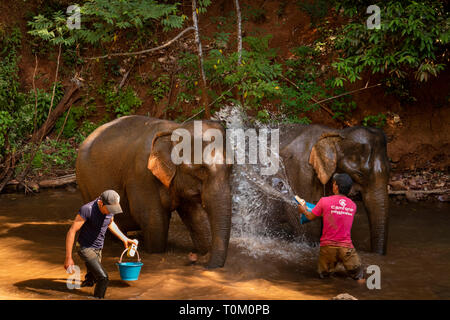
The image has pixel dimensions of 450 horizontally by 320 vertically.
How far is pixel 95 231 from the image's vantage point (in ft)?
17.1

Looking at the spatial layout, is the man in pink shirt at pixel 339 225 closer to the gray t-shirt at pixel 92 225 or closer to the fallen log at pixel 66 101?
the gray t-shirt at pixel 92 225

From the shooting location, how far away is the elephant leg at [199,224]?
724 centimetres

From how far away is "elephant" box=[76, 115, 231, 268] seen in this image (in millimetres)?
6320

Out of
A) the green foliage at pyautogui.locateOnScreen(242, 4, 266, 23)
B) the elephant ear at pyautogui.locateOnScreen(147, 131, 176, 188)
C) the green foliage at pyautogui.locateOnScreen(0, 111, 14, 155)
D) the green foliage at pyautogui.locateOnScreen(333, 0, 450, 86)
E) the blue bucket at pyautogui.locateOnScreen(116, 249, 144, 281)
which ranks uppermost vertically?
the green foliage at pyautogui.locateOnScreen(242, 4, 266, 23)

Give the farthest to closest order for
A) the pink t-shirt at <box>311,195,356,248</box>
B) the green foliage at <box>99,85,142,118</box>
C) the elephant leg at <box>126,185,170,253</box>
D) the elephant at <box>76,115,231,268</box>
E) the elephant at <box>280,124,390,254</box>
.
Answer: the green foliage at <box>99,85,142,118</box>
the elephant at <box>280,124,390,254</box>
the elephant leg at <box>126,185,170,253</box>
the elephant at <box>76,115,231,268</box>
the pink t-shirt at <box>311,195,356,248</box>

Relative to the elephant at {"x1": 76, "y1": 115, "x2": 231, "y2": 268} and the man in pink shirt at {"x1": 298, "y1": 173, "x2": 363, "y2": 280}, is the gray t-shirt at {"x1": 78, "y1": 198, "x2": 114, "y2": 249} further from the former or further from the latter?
the man in pink shirt at {"x1": 298, "y1": 173, "x2": 363, "y2": 280}

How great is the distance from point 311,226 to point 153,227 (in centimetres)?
266

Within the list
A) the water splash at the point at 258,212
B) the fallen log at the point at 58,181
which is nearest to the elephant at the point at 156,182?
the water splash at the point at 258,212

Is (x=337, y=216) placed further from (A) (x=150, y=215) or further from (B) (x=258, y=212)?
(B) (x=258, y=212)

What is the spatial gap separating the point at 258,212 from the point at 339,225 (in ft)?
10.0

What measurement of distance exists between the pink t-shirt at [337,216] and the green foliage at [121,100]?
1113cm

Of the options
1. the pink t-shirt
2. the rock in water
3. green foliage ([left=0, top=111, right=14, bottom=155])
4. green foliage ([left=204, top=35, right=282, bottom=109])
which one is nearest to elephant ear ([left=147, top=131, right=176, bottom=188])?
the pink t-shirt

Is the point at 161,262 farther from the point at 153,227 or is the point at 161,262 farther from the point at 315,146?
the point at 315,146

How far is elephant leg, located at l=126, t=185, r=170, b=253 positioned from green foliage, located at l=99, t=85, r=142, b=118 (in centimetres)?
927
